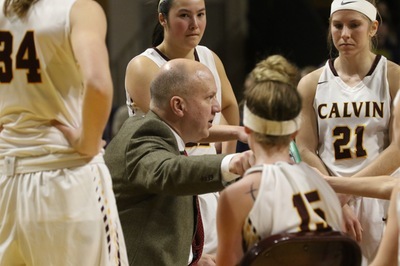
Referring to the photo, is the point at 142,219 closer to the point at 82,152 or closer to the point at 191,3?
the point at 82,152

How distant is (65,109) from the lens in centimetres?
356

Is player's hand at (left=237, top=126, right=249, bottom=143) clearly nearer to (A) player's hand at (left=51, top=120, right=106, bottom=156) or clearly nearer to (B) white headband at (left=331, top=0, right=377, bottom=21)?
(A) player's hand at (left=51, top=120, right=106, bottom=156)

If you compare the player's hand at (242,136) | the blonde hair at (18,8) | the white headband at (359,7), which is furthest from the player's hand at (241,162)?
the white headband at (359,7)

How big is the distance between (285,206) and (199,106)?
100cm

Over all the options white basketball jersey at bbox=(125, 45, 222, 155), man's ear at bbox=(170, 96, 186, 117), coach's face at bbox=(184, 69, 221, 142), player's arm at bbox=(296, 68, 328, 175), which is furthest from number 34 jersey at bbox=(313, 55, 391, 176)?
man's ear at bbox=(170, 96, 186, 117)

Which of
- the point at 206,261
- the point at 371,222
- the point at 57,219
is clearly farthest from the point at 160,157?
the point at 371,222

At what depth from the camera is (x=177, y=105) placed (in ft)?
13.1

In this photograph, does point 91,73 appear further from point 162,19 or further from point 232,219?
point 162,19

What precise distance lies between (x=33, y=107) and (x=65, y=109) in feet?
0.40

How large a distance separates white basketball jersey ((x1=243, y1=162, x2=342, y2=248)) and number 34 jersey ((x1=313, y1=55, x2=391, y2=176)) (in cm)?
179

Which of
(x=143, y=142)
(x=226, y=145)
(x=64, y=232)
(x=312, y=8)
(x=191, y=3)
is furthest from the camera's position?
(x=312, y=8)

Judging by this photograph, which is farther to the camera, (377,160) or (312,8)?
(312,8)

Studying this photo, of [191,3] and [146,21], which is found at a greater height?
[191,3]

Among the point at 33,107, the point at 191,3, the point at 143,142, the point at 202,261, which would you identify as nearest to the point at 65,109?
the point at 33,107
